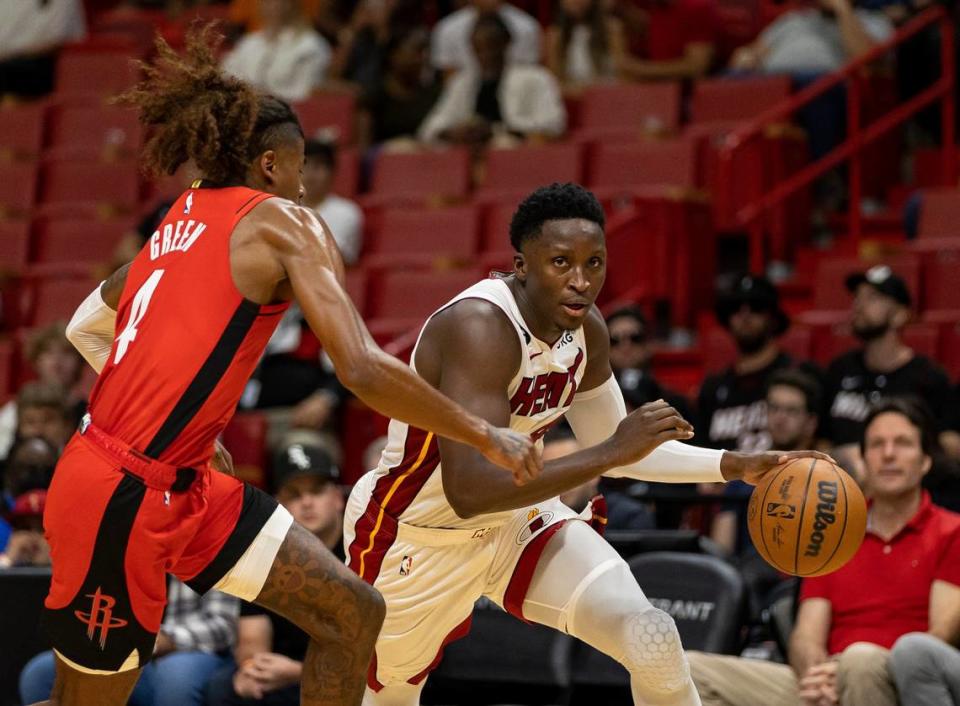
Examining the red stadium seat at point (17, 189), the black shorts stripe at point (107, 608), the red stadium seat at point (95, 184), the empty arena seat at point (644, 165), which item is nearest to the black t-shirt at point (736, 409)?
the empty arena seat at point (644, 165)

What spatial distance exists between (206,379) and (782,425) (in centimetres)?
395

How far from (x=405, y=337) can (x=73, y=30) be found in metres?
6.11

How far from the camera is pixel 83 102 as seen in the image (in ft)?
41.5

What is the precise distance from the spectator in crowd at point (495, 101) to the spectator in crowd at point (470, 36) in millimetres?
106

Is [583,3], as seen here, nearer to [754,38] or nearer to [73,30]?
[754,38]

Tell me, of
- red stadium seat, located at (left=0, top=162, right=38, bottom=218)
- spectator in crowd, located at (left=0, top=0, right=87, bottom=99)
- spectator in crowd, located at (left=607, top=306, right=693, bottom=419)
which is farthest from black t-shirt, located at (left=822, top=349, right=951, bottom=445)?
spectator in crowd, located at (left=0, top=0, right=87, bottom=99)

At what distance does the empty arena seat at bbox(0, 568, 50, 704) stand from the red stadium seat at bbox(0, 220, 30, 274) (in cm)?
508

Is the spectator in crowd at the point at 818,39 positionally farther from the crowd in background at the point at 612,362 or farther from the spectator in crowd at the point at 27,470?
the spectator in crowd at the point at 27,470

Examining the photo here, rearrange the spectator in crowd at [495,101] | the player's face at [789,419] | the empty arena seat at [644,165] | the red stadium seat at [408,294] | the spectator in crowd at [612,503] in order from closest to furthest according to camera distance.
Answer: the spectator in crowd at [612,503] < the player's face at [789,419] < the red stadium seat at [408,294] < the empty arena seat at [644,165] < the spectator in crowd at [495,101]

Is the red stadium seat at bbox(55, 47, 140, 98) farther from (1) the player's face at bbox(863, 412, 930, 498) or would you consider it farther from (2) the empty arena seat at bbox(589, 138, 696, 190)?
(1) the player's face at bbox(863, 412, 930, 498)

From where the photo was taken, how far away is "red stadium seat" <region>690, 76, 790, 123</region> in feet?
33.5

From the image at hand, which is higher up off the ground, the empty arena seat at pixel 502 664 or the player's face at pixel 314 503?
the player's face at pixel 314 503

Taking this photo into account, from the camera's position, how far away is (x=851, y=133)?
31.3ft

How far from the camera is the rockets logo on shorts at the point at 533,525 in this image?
483 cm
